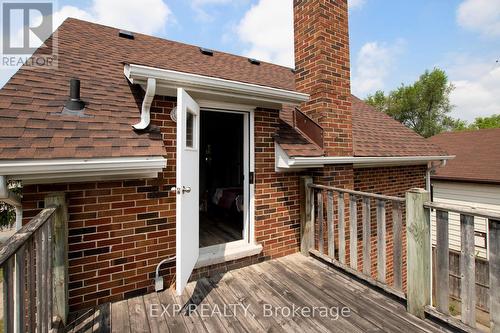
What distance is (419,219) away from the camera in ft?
8.29

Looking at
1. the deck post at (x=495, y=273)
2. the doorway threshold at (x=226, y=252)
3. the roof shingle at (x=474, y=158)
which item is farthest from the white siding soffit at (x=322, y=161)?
the roof shingle at (x=474, y=158)

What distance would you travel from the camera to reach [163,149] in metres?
2.77

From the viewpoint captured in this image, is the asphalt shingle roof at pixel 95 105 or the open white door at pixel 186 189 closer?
the asphalt shingle roof at pixel 95 105

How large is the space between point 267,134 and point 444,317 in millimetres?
2875

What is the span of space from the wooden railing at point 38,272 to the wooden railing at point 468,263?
313cm

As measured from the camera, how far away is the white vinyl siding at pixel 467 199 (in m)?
8.89

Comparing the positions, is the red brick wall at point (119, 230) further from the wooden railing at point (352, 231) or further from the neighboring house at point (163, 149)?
the wooden railing at point (352, 231)

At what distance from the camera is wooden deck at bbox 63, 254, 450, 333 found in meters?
2.37

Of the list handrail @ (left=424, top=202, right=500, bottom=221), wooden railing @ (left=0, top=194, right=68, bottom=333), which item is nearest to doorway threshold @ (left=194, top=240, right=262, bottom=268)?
wooden railing @ (left=0, top=194, right=68, bottom=333)

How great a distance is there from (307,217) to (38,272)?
3.31m

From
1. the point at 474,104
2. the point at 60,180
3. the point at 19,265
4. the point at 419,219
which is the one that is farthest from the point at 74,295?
the point at 474,104

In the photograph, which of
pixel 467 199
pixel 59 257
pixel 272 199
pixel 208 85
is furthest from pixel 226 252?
pixel 467 199

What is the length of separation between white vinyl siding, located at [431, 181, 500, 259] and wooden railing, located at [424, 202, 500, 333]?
8062 mm

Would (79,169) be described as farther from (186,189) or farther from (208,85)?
(208,85)
